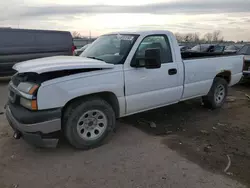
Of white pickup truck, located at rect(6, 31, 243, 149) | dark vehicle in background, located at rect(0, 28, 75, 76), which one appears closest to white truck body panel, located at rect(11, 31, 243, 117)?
white pickup truck, located at rect(6, 31, 243, 149)

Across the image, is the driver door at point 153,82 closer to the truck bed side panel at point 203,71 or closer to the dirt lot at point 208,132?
the truck bed side panel at point 203,71

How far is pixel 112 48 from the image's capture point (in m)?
4.84

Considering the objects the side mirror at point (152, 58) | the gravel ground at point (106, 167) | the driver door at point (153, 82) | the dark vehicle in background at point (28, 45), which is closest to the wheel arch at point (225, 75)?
the driver door at point (153, 82)

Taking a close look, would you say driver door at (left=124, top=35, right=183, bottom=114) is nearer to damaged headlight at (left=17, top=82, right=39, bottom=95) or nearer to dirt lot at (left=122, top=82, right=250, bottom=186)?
dirt lot at (left=122, top=82, right=250, bottom=186)

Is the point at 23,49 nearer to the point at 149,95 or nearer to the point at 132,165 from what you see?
the point at 149,95

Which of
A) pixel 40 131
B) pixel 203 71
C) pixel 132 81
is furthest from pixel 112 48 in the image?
pixel 203 71

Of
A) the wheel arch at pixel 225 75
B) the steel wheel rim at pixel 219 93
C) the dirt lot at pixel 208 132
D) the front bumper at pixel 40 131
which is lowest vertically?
the dirt lot at pixel 208 132

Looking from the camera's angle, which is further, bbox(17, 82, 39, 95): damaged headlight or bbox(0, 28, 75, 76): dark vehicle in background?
bbox(0, 28, 75, 76): dark vehicle in background

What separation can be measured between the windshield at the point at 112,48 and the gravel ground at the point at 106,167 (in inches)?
54.9

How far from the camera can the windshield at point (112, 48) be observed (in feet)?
14.8

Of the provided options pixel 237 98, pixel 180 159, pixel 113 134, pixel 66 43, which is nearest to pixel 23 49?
pixel 66 43

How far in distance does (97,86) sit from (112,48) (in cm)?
113

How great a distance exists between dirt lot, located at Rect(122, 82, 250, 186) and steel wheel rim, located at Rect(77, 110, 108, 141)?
108cm

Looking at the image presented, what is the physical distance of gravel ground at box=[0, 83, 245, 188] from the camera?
3.24 meters
